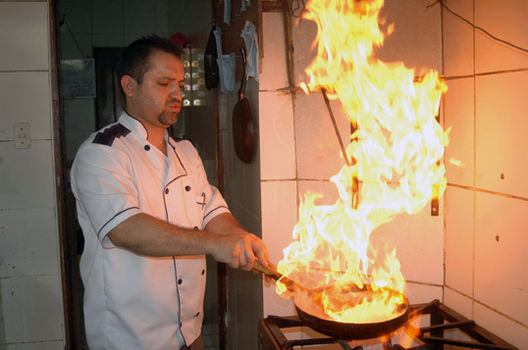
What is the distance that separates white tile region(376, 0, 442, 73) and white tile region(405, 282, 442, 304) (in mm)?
934

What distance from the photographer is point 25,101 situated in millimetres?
2883

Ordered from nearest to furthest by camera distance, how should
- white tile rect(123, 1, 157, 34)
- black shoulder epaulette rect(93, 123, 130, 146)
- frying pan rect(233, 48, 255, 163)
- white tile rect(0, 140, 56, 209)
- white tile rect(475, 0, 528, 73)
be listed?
1. white tile rect(475, 0, 528, 73)
2. black shoulder epaulette rect(93, 123, 130, 146)
3. frying pan rect(233, 48, 255, 163)
4. white tile rect(0, 140, 56, 209)
5. white tile rect(123, 1, 157, 34)

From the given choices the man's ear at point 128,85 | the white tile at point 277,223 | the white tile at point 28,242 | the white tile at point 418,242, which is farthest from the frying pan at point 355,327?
the white tile at point 28,242

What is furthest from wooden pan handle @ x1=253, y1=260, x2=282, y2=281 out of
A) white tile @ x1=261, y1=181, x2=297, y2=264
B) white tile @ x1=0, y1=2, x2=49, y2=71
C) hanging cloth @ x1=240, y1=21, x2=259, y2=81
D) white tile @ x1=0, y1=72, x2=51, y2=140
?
white tile @ x1=0, y1=2, x2=49, y2=71

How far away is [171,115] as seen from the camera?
2.15 meters

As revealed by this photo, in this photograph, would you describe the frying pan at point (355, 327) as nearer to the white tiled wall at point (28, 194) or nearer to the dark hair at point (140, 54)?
the dark hair at point (140, 54)

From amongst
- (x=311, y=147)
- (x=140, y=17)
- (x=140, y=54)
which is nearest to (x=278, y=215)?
(x=311, y=147)

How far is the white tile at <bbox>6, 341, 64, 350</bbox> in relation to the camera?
2.98 m

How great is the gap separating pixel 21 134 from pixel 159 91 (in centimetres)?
129

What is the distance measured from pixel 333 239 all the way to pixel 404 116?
2.03 feet

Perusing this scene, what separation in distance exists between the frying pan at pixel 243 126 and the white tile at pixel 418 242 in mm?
752

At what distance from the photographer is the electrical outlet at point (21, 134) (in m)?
2.88

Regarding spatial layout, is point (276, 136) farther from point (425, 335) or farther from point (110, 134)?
point (425, 335)

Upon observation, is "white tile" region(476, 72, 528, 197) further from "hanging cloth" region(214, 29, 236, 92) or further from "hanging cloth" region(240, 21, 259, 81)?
"hanging cloth" region(214, 29, 236, 92)
